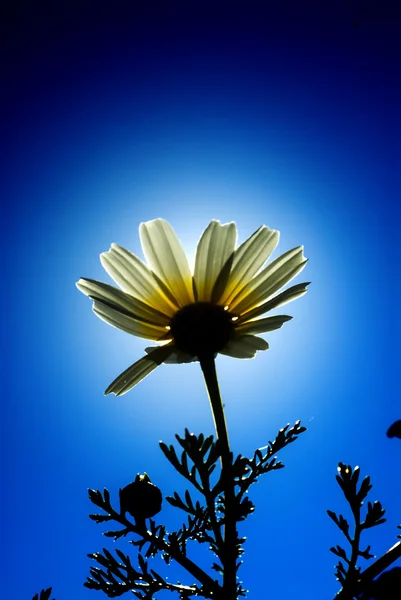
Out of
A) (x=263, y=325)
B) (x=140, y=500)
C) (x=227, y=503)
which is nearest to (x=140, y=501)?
(x=140, y=500)

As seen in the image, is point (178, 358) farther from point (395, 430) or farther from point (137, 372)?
point (395, 430)

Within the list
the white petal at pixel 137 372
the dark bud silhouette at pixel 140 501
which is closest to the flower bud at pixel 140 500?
the dark bud silhouette at pixel 140 501

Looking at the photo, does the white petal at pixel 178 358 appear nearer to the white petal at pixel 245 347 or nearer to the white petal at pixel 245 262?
the white petal at pixel 245 347

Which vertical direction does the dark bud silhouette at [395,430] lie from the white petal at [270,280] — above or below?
below

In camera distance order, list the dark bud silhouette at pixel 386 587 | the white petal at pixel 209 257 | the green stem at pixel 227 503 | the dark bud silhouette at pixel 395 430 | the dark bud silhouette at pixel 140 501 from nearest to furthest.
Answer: the dark bud silhouette at pixel 386 587 → the dark bud silhouette at pixel 395 430 → the green stem at pixel 227 503 → the dark bud silhouette at pixel 140 501 → the white petal at pixel 209 257

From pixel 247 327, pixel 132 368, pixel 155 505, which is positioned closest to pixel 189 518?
pixel 155 505

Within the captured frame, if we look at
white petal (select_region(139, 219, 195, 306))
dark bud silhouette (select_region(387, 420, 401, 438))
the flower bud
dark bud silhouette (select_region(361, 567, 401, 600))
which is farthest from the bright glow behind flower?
dark bud silhouette (select_region(361, 567, 401, 600))
